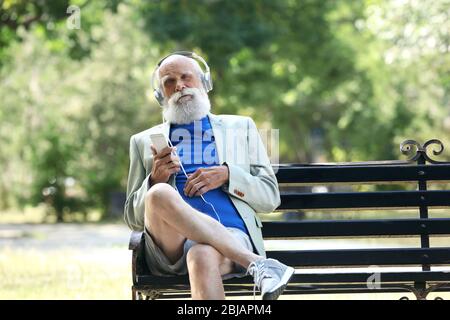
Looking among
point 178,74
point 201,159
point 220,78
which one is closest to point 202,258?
point 201,159

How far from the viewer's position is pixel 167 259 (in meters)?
4.86

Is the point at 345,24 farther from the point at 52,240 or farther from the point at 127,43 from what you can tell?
the point at 52,240

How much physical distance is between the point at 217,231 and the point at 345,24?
2778 cm

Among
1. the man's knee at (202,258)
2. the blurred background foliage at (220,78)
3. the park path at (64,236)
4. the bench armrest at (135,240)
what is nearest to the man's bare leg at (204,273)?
the man's knee at (202,258)

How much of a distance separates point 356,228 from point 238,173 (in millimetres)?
869

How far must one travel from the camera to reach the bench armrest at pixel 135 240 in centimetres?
479

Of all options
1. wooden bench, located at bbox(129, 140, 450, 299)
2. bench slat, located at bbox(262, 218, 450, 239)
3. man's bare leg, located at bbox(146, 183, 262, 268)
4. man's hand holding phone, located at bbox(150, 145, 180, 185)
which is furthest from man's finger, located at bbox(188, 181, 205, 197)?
bench slat, located at bbox(262, 218, 450, 239)

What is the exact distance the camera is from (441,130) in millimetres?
33312

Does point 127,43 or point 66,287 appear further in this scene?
point 127,43

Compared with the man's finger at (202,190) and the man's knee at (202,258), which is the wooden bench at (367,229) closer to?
the man's finger at (202,190)

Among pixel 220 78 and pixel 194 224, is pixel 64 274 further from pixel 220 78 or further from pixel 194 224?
pixel 220 78

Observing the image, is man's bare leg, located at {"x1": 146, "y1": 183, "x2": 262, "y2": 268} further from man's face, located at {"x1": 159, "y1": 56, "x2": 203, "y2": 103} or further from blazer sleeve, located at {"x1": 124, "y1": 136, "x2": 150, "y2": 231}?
man's face, located at {"x1": 159, "y1": 56, "x2": 203, "y2": 103}

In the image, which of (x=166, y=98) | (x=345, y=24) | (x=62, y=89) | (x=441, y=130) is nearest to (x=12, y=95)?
(x=62, y=89)

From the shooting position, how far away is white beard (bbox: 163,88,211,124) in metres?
5.24
